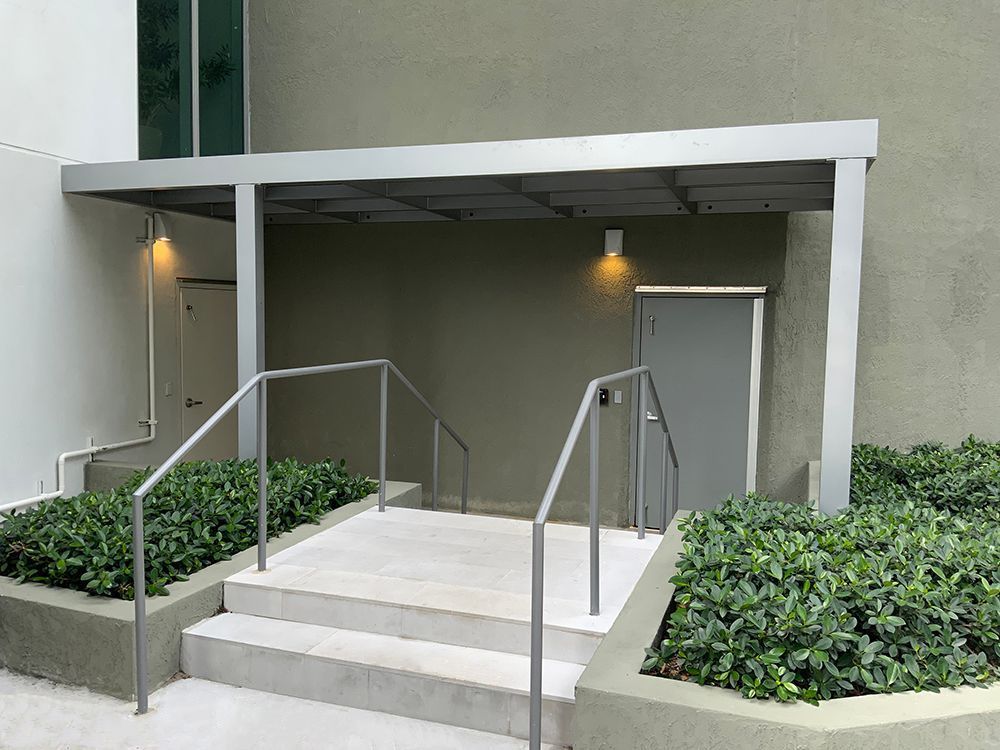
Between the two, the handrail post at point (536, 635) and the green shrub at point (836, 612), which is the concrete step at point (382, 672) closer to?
the handrail post at point (536, 635)

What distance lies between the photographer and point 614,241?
→ 7.15 meters

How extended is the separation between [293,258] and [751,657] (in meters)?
6.69

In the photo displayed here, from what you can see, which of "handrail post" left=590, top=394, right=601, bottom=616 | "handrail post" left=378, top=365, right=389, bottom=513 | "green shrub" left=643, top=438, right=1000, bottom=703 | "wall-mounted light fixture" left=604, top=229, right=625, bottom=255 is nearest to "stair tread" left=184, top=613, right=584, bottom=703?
"handrail post" left=590, top=394, right=601, bottom=616

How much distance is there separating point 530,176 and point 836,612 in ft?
11.3

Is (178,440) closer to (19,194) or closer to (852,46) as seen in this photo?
(19,194)

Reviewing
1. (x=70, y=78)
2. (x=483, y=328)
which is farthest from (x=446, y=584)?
(x=70, y=78)

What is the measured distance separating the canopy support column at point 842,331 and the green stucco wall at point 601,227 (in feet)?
7.86

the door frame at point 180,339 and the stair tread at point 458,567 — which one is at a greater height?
the door frame at point 180,339

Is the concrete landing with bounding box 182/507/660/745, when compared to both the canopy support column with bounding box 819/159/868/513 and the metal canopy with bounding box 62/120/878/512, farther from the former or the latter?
the metal canopy with bounding box 62/120/878/512

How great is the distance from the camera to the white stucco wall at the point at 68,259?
18.4ft

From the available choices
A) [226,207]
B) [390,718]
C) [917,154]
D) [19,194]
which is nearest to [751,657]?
[390,718]

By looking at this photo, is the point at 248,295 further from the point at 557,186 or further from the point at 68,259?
the point at 557,186

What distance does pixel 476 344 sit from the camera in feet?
25.6

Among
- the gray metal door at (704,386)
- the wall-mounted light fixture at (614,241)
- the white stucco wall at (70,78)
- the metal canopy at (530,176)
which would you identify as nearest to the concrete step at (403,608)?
the metal canopy at (530,176)
